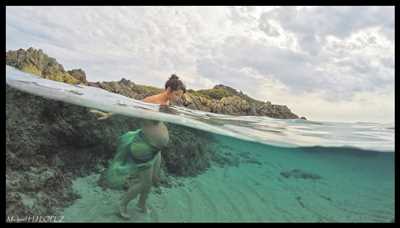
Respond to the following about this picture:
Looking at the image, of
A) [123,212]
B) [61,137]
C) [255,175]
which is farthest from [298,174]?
[61,137]

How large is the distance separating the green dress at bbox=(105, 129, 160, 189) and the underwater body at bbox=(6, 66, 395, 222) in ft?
2.76

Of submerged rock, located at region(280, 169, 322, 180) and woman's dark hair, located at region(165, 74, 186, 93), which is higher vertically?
woman's dark hair, located at region(165, 74, 186, 93)

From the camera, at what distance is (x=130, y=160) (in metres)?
6.08

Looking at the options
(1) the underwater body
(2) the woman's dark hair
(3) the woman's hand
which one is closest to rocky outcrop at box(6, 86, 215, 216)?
(3) the woman's hand

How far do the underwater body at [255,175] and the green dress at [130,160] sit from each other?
0.84 metres

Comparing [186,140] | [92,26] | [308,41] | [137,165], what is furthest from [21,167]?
[308,41]

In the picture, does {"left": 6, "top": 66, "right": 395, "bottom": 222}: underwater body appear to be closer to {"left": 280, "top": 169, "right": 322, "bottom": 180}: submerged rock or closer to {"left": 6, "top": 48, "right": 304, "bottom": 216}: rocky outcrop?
{"left": 280, "top": 169, "right": 322, "bottom": 180}: submerged rock

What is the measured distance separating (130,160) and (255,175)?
6925 millimetres

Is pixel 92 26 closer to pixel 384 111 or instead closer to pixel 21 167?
pixel 21 167

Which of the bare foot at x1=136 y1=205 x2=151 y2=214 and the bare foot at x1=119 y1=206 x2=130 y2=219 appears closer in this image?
the bare foot at x1=119 y1=206 x2=130 y2=219

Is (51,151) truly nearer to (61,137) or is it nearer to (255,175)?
(61,137)

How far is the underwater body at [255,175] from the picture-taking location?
24.3 ft

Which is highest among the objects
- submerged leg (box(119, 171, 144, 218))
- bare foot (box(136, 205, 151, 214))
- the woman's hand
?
the woman's hand

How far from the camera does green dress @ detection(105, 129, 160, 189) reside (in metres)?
5.98
